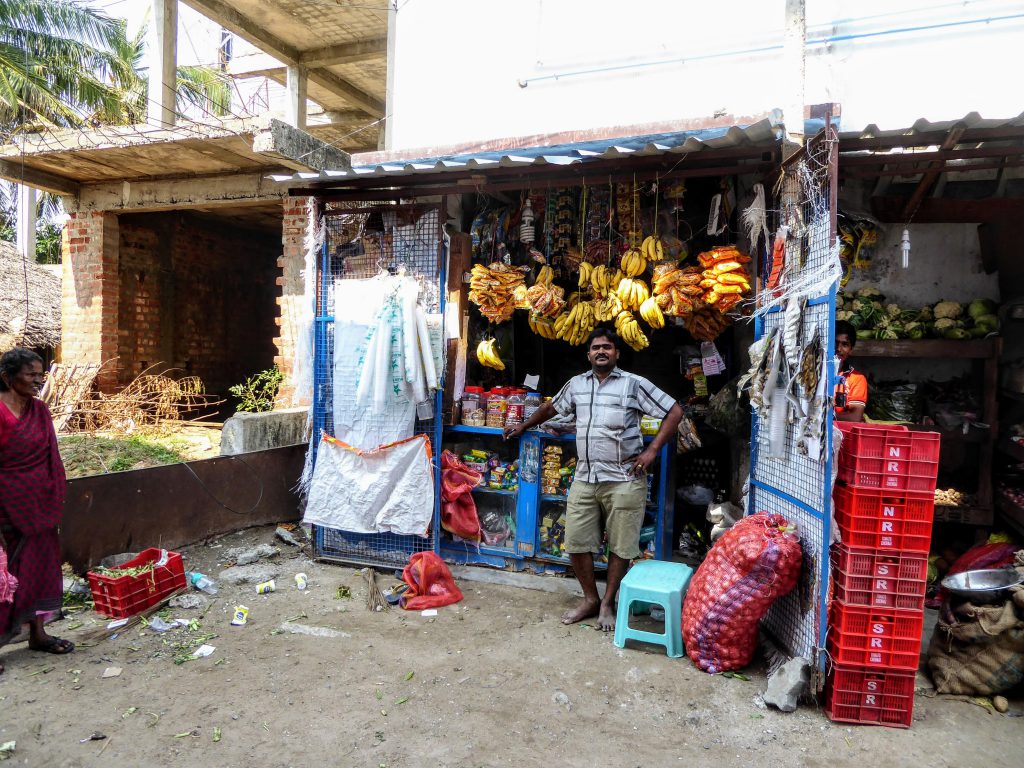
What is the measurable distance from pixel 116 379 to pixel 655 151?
317 inches

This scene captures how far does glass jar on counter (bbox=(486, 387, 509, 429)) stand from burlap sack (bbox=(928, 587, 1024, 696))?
136 inches

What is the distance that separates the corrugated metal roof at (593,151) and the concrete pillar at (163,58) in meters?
3.69

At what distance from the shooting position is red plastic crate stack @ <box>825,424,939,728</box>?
343cm

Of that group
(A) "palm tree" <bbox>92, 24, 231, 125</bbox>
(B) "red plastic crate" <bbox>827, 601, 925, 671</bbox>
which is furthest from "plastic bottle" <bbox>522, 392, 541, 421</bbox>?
(A) "palm tree" <bbox>92, 24, 231, 125</bbox>

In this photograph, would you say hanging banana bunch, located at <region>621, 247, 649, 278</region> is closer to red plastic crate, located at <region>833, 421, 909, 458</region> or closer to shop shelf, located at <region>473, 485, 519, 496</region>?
shop shelf, located at <region>473, 485, 519, 496</region>

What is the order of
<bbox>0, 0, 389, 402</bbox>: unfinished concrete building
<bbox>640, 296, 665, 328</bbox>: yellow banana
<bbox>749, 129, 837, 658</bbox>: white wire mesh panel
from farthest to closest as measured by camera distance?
1. <bbox>0, 0, 389, 402</bbox>: unfinished concrete building
2. <bbox>640, 296, 665, 328</bbox>: yellow banana
3. <bbox>749, 129, 837, 658</bbox>: white wire mesh panel

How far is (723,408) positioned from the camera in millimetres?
5148

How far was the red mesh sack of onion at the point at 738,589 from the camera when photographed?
374 centimetres

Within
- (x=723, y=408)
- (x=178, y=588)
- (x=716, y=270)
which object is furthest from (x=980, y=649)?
(x=178, y=588)

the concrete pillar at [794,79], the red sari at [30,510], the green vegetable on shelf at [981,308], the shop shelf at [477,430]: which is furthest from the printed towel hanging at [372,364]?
the green vegetable on shelf at [981,308]

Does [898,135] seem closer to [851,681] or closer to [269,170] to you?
[851,681]

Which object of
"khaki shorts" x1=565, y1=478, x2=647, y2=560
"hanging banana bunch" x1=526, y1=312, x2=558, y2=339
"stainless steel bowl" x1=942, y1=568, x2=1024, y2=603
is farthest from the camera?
"hanging banana bunch" x1=526, y1=312, x2=558, y2=339

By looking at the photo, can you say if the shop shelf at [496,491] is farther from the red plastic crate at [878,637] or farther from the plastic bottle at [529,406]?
the red plastic crate at [878,637]

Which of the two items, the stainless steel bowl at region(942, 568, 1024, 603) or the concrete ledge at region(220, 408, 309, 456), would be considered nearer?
the stainless steel bowl at region(942, 568, 1024, 603)
